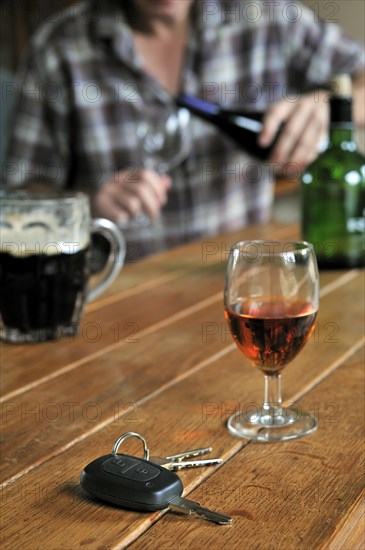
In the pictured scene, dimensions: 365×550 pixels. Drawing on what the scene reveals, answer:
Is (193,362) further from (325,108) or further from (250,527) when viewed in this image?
(325,108)

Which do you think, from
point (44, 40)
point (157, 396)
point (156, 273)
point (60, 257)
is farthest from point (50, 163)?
point (157, 396)

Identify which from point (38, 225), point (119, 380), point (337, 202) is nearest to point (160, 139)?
point (337, 202)

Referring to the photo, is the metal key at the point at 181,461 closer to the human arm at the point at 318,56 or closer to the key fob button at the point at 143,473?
the key fob button at the point at 143,473

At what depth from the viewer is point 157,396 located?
0.78m

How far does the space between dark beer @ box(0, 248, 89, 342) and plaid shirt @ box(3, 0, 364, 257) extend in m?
1.14

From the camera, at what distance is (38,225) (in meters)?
0.92

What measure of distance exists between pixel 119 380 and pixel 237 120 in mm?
1082

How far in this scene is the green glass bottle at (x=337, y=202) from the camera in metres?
1.26

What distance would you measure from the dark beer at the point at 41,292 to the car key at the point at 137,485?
0.39 m

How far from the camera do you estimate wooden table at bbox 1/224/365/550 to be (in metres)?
0.53

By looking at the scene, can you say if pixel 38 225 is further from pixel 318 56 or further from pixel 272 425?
pixel 318 56

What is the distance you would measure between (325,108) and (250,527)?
1.31 m

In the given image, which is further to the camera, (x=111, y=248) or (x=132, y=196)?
(x=132, y=196)

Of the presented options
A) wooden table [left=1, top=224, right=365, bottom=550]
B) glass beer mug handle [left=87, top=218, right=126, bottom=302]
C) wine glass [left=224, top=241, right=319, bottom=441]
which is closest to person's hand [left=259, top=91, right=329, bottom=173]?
wooden table [left=1, top=224, right=365, bottom=550]
